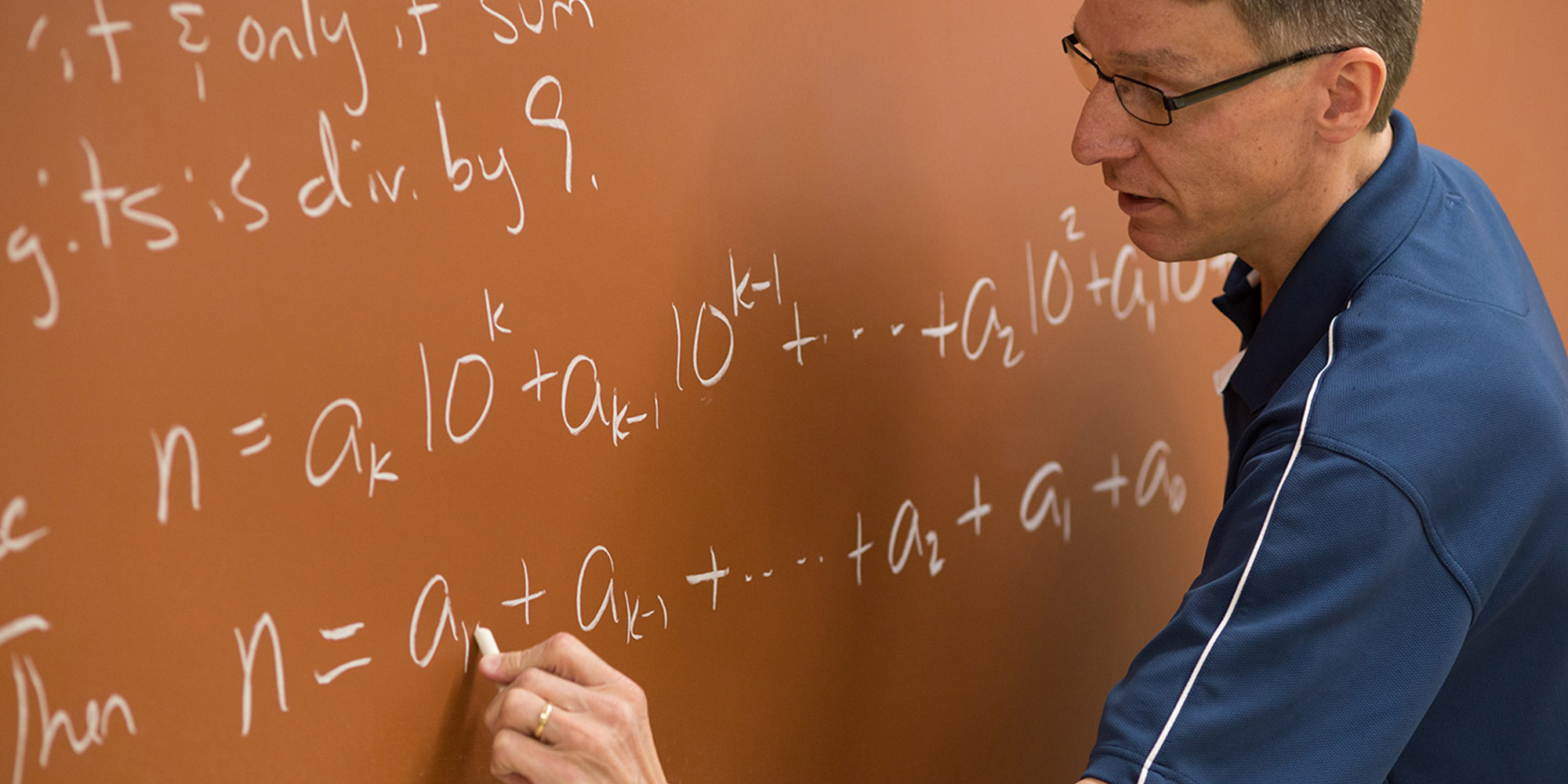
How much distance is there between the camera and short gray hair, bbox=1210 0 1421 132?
845 mm

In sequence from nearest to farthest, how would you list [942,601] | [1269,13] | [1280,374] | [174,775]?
[174,775], [1269,13], [1280,374], [942,601]

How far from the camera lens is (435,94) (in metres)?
0.80

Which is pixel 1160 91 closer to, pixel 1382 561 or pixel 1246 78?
pixel 1246 78

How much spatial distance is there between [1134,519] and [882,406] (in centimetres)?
38

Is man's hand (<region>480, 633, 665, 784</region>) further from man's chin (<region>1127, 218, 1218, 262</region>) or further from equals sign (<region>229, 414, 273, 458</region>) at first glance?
man's chin (<region>1127, 218, 1218, 262</region>)

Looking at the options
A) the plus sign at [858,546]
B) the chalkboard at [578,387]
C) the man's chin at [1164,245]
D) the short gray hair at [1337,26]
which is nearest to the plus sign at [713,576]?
the chalkboard at [578,387]

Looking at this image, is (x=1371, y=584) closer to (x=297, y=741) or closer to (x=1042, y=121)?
(x=1042, y=121)

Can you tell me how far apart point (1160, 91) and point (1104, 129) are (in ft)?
0.18

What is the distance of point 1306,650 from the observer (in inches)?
30.7

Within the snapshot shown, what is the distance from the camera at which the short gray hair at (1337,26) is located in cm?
85

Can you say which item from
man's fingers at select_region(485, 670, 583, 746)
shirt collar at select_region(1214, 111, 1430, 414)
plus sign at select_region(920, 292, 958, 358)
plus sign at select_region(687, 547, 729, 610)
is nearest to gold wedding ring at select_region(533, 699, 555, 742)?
man's fingers at select_region(485, 670, 583, 746)

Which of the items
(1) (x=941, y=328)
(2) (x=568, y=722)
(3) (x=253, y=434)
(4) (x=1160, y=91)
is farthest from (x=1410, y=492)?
(3) (x=253, y=434)

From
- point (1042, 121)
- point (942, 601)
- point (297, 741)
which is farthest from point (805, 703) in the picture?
point (1042, 121)

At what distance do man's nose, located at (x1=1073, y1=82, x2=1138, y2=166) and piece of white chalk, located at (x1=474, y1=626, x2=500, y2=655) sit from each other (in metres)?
0.53
